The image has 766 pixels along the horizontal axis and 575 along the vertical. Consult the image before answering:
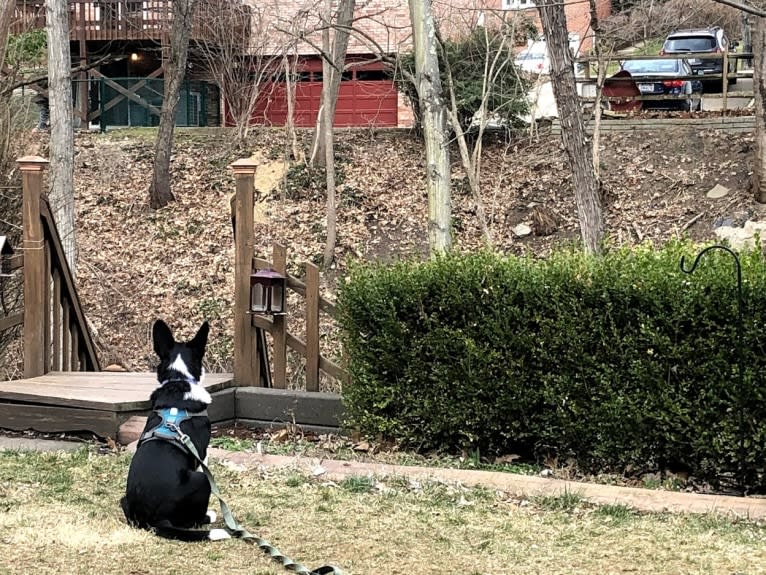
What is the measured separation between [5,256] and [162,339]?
4.08 metres

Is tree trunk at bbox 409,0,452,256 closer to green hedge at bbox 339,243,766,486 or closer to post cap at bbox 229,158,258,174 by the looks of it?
post cap at bbox 229,158,258,174

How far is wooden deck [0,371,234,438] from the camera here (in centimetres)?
762

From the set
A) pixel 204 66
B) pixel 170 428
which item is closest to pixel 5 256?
pixel 170 428

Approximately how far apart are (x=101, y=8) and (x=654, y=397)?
25238 mm

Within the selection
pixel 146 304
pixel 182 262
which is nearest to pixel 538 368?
pixel 146 304

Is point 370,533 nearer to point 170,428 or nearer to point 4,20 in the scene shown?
point 170,428

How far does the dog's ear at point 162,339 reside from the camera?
17.9 feet

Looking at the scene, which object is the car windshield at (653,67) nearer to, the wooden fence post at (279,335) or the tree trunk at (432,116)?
the tree trunk at (432,116)

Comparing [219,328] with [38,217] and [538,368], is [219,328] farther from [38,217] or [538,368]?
[538,368]

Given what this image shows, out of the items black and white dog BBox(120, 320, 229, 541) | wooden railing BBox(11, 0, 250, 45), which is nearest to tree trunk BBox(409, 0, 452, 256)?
black and white dog BBox(120, 320, 229, 541)

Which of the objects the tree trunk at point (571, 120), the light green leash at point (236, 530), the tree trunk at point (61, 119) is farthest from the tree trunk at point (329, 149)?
the light green leash at point (236, 530)

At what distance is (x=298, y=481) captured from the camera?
21.1ft

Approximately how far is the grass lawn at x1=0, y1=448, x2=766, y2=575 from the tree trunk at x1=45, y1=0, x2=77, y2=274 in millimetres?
9370

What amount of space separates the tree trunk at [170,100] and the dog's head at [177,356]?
17460mm
